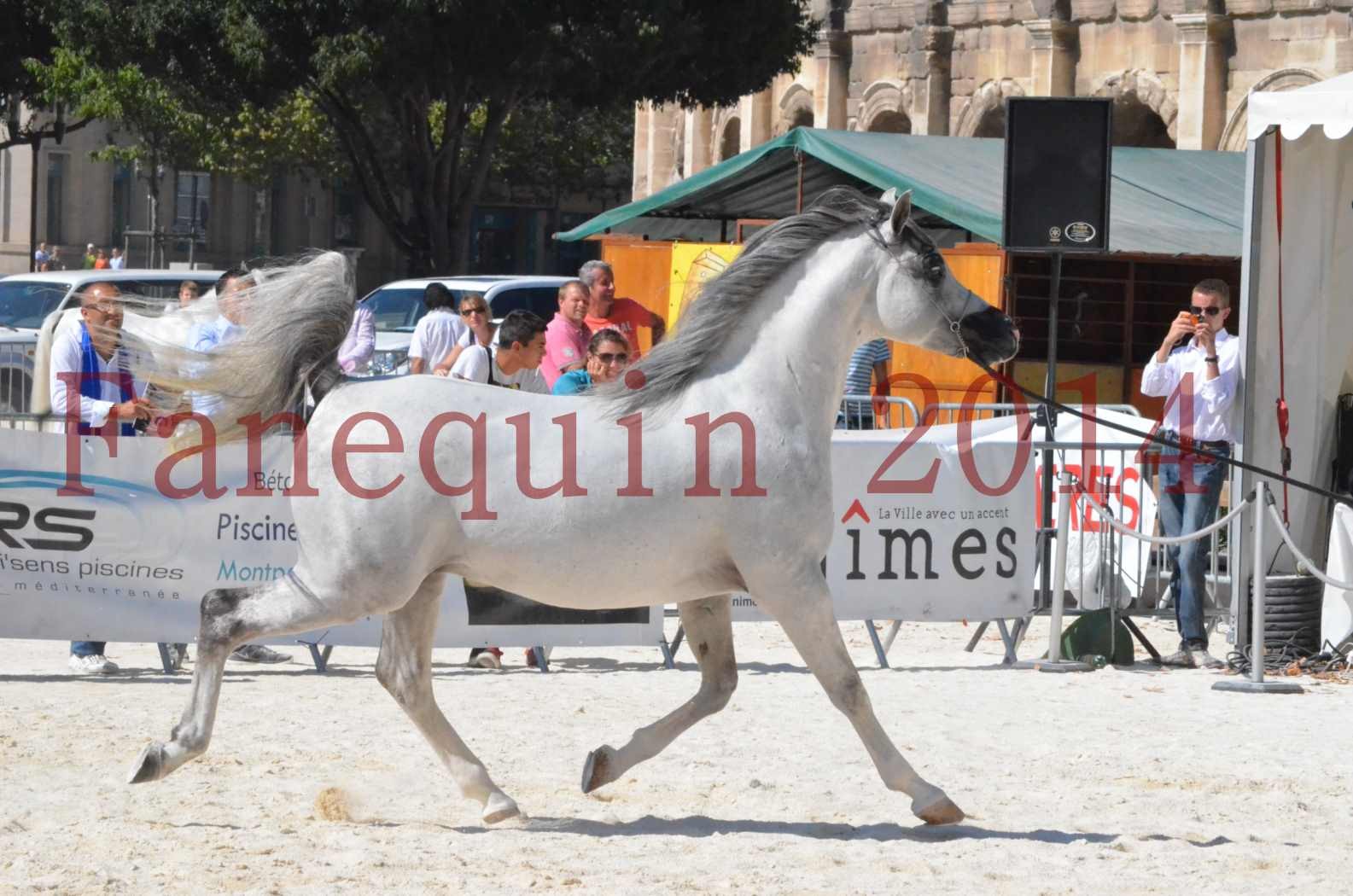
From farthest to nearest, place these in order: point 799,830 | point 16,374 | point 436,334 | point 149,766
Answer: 1. point 16,374
2. point 436,334
3. point 799,830
4. point 149,766

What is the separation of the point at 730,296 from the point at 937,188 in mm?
12470

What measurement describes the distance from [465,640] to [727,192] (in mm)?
12728

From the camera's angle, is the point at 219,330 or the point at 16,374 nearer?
the point at 219,330

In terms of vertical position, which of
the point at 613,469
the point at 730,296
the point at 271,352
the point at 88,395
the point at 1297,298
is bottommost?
the point at 613,469

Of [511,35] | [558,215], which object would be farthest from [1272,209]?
[558,215]

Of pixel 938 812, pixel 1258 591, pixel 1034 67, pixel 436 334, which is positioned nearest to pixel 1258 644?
pixel 1258 591

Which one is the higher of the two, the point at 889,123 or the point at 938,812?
the point at 889,123

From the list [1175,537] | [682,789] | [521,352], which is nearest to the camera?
[682,789]

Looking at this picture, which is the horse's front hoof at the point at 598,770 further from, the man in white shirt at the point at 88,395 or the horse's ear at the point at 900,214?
the man in white shirt at the point at 88,395

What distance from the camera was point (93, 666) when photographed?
10.1 metres

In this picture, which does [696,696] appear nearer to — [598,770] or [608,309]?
[598,770]

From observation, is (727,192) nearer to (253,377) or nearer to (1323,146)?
(1323,146)

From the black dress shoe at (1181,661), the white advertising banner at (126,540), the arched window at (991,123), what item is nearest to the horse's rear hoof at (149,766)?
the white advertising banner at (126,540)

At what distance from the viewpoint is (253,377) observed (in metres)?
6.69
